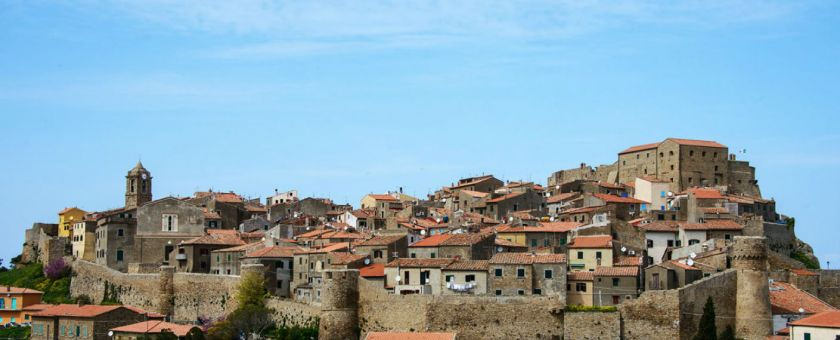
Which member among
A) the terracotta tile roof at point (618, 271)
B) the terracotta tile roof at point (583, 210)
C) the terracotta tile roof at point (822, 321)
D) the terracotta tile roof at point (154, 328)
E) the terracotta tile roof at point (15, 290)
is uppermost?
the terracotta tile roof at point (583, 210)

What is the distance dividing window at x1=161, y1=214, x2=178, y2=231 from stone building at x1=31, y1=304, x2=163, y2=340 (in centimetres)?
932

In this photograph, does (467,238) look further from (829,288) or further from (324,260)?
(829,288)

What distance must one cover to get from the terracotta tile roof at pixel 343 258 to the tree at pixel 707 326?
19096mm

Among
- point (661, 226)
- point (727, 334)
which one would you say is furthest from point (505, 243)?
A: point (727, 334)

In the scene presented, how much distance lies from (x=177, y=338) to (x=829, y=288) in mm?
33134

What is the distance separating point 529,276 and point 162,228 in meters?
30.0

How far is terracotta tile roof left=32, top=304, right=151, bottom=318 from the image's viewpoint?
74375 millimetres

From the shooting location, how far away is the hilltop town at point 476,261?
62.4 meters

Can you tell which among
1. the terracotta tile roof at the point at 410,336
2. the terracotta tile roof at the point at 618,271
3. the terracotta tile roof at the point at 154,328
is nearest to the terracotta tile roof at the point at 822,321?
the terracotta tile roof at the point at 618,271

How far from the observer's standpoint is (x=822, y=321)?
61.0m

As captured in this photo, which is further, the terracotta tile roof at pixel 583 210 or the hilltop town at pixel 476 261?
the terracotta tile roof at pixel 583 210

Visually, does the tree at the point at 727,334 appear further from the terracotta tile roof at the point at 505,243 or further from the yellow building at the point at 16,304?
the yellow building at the point at 16,304

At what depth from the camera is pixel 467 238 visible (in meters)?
70.8

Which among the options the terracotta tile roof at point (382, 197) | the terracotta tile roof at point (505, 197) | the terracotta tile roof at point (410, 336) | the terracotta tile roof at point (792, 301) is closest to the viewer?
the terracotta tile roof at point (410, 336)
